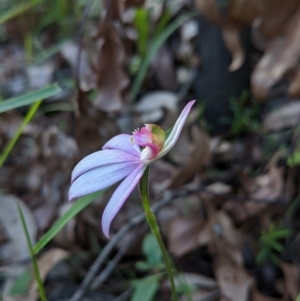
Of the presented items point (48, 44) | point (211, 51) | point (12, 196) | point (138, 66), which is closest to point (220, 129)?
point (211, 51)

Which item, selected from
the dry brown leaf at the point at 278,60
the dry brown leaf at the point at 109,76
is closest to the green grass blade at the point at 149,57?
the dry brown leaf at the point at 109,76

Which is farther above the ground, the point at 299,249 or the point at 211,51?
the point at 211,51

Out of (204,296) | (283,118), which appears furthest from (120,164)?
(283,118)

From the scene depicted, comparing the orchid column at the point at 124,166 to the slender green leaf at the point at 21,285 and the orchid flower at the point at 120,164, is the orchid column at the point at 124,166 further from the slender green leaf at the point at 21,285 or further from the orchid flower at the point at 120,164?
the slender green leaf at the point at 21,285

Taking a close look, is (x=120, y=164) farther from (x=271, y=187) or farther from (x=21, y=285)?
(x=271, y=187)

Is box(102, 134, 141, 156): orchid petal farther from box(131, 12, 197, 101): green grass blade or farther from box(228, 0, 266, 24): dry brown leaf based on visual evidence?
box(131, 12, 197, 101): green grass blade

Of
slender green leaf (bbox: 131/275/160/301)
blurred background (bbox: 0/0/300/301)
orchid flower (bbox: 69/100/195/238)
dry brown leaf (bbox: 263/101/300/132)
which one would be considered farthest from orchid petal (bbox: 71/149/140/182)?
dry brown leaf (bbox: 263/101/300/132)

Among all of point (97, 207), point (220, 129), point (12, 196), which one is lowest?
point (220, 129)

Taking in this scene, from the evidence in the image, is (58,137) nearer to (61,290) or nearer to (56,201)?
(56,201)
